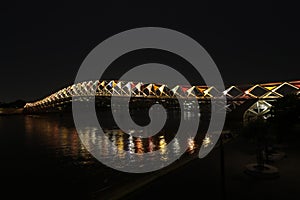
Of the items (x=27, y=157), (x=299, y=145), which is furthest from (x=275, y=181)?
(x=27, y=157)

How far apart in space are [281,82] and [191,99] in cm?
2748

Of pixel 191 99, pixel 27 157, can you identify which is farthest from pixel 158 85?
pixel 27 157

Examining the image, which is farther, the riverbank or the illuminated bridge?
the illuminated bridge

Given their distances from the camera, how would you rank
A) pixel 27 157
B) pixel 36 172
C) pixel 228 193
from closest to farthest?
pixel 228 193 → pixel 36 172 → pixel 27 157

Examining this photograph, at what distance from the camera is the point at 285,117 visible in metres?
22.6

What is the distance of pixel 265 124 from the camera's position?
14.1 meters

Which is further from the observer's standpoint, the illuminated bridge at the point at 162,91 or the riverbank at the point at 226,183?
the illuminated bridge at the point at 162,91

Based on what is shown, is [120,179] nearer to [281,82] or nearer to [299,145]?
[299,145]

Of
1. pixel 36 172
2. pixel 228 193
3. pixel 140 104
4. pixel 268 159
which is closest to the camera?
pixel 228 193

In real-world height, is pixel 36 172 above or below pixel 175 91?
below

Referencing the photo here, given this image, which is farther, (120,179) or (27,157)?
(27,157)

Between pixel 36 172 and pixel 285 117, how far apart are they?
19.5 meters

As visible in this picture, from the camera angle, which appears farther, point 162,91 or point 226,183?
point 162,91

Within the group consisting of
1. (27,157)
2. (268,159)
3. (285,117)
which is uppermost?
(285,117)
